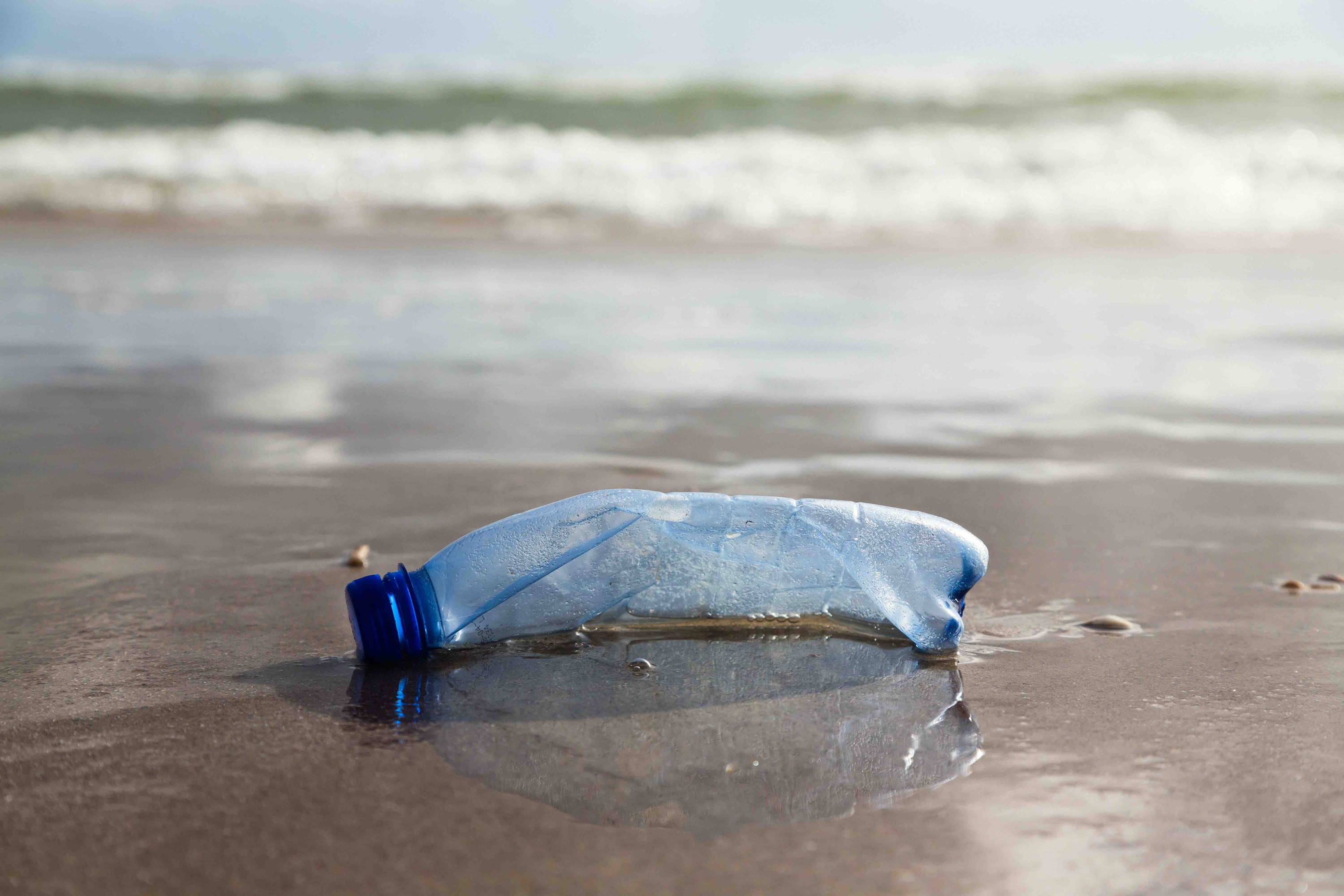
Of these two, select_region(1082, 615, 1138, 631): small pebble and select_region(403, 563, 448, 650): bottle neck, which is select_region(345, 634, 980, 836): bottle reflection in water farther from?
select_region(1082, 615, 1138, 631): small pebble

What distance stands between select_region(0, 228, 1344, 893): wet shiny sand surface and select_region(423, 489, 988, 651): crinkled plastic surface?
0.07 m

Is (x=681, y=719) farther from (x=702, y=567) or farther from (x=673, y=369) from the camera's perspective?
(x=673, y=369)

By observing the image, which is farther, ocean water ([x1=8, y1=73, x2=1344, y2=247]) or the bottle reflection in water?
ocean water ([x1=8, y1=73, x2=1344, y2=247])

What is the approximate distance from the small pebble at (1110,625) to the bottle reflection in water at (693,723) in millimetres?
308

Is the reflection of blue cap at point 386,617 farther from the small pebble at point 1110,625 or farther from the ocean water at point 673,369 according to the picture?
the ocean water at point 673,369

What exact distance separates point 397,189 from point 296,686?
11.5 m

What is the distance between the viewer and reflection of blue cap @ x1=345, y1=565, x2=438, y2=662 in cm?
157

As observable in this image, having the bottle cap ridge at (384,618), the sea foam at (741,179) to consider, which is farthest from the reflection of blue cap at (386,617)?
the sea foam at (741,179)

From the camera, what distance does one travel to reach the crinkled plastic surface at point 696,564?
66.7 inches

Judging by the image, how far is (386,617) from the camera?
5.14 ft

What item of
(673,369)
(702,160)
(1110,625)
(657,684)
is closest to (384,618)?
(657,684)

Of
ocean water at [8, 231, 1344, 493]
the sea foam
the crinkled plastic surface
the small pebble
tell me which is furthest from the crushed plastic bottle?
the sea foam

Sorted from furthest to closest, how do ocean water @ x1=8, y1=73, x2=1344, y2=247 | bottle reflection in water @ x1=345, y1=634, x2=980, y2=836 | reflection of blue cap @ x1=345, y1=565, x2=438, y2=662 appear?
ocean water @ x1=8, y1=73, x2=1344, y2=247 < reflection of blue cap @ x1=345, y1=565, x2=438, y2=662 < bottle reflection in water @ x1=345, y1=634, x2=980, y2=836

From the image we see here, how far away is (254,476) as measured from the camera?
8.81 ft
